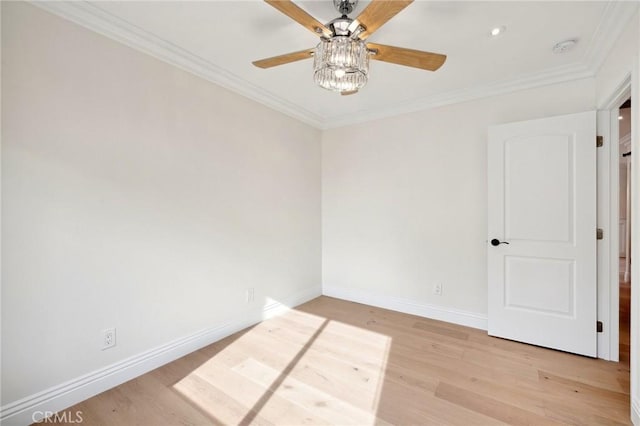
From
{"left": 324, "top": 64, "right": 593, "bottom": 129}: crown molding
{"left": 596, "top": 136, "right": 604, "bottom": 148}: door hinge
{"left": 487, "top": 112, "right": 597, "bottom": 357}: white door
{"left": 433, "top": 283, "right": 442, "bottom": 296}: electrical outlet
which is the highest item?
{"left": 324, "top": 64, "right": 593, "bottom": 129}: crown molding

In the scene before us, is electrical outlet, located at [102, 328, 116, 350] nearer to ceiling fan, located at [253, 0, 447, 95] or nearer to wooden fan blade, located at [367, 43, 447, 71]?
ceiling fan, located at [253, 0, 447, 95]

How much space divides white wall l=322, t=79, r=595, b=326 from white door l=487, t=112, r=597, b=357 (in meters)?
0.18

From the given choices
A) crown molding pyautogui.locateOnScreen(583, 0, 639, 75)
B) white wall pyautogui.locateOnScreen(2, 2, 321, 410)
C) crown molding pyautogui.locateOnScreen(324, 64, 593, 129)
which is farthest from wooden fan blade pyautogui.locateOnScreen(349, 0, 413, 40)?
crown molding pyautogui.locateOnScreen(324, 64, 593, 129)

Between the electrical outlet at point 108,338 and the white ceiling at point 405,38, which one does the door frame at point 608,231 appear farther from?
the electrical outlet at point 108,338

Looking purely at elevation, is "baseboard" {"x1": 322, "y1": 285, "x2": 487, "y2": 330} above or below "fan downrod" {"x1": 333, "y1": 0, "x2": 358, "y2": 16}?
below

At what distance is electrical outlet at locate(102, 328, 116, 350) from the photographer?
74.4 inches

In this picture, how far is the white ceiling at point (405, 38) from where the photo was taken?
69.2 inches

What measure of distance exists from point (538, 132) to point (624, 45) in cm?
77

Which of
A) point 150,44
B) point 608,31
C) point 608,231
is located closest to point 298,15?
point 150,44

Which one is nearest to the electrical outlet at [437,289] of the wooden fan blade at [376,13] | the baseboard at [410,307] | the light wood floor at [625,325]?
the baseboard at [410,307]

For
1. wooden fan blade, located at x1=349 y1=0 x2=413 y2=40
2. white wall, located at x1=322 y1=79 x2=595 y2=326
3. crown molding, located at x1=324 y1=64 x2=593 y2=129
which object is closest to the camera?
wooden fan blade, located at x1=349 y1=0 x2=413 y2=40

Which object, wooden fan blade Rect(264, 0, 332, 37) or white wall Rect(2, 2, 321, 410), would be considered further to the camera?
white wall Rect(2, 2, 321, 410)

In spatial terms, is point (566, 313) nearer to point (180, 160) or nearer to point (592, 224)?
point (592, 224)

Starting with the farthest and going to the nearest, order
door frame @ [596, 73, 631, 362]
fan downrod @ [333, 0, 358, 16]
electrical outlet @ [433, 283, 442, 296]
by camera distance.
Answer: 1. electrical outlet @ [433, 283, 442, 296]
2. door frame @ [596, 73, 631, 362]
3. fan downrod @ [333, 0, 358, 16]
